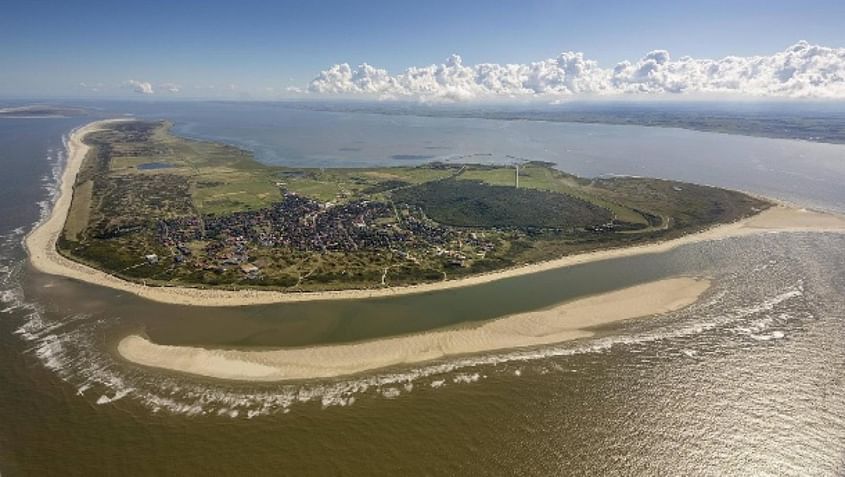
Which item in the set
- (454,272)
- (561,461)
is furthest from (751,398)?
(454,272)

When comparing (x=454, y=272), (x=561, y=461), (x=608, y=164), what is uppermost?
(x=608, y=164)

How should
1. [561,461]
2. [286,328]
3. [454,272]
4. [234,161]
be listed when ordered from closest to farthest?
[561,461] < [286,328] < [454,272] < [234,161]

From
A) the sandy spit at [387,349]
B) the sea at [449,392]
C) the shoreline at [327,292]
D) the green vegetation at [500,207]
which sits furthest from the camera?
the green vegetation at [500,207]

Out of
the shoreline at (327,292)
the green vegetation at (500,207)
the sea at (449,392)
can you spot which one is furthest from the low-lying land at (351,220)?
the sea at (449,392)

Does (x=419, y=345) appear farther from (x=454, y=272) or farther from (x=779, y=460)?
(x=779, y=460)

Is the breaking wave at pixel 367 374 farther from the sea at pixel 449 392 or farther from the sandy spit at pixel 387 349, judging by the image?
the sandy spit at pixel 387 349

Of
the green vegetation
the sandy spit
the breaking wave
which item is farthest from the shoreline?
the green vegetation

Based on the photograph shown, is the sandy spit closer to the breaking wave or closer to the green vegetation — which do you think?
the breaking wave
